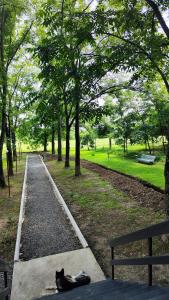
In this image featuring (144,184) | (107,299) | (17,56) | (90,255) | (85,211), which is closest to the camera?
(107,299)

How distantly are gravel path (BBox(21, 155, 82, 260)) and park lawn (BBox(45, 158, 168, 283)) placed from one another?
1.62 ft

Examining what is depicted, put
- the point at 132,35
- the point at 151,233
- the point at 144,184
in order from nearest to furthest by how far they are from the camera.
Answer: the point at 151,233, the point at 132,35, the point at 144,184

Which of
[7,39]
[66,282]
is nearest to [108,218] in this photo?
[66,282]

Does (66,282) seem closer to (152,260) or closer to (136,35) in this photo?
(152,260)

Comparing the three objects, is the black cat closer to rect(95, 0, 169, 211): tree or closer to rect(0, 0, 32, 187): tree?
rect(95, 0, 169, 211): tree

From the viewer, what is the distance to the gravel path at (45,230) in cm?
712

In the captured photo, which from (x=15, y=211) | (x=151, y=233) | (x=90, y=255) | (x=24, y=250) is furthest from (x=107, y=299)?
(x=15, y=211)

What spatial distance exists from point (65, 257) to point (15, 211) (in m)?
4.74

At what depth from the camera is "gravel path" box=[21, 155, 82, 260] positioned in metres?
7.12

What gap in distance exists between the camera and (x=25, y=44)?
56.3ft

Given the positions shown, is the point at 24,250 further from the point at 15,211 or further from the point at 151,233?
the point at 151,233

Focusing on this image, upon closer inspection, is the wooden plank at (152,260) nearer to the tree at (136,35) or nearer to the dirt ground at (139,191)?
the tree at (136,35)

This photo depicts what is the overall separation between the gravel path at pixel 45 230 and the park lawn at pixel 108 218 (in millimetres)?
493

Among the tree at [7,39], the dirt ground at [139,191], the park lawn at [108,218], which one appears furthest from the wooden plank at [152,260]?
the tree at [7,39]
